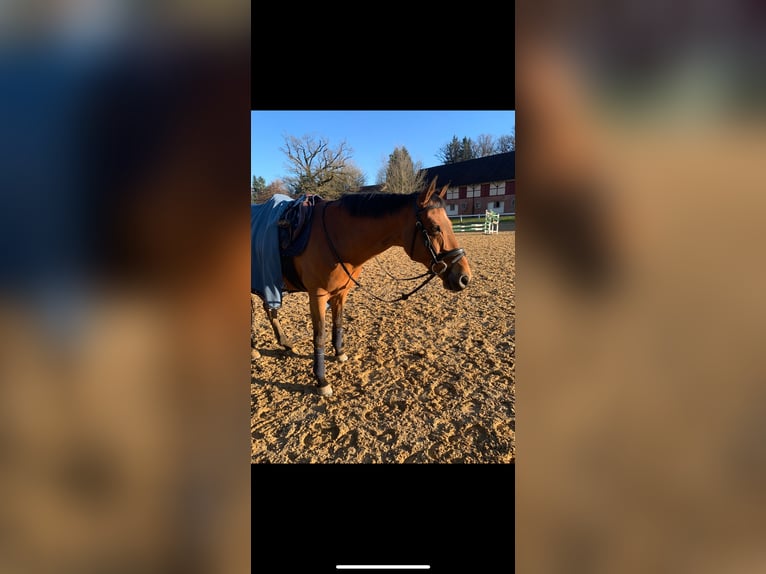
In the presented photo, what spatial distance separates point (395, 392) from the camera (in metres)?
3.24

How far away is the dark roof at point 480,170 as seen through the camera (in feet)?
104

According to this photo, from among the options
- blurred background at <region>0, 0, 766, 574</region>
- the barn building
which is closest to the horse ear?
blurred background at <region>0, 0, 766, 574</region>

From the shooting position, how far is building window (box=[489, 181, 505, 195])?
1228 inches

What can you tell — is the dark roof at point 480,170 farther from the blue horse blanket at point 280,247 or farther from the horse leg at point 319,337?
the horse leg at point 319,337

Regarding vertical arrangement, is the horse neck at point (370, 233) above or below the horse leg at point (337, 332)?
above
